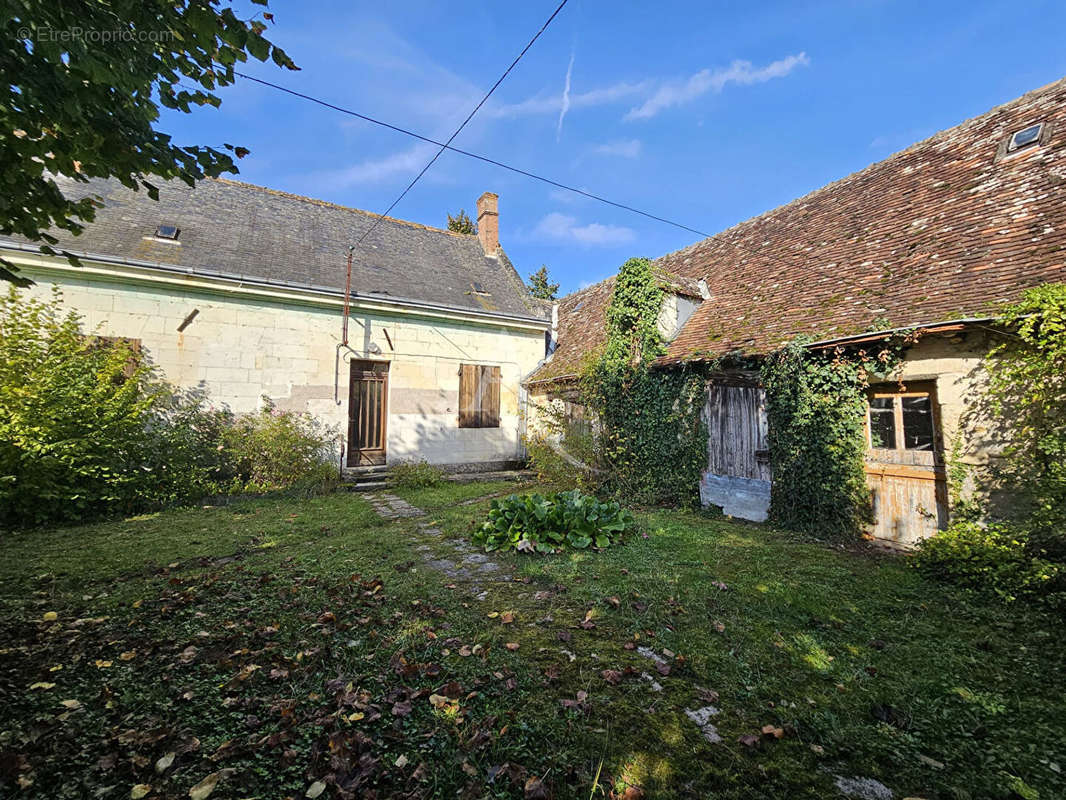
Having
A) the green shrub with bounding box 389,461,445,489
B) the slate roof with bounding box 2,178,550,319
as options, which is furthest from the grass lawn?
the slate roof with bounding box 2,178,550,319

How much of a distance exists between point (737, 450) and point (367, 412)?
26.6 feet

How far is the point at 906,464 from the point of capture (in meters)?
5.55

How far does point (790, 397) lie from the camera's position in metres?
6.28

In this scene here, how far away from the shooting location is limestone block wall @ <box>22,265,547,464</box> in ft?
26.2

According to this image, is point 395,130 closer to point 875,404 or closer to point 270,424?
point 270,424

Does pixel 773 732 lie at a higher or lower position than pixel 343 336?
lower

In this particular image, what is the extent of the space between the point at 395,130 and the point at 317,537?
576 cm

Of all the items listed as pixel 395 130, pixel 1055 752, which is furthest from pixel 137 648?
pixel 395 130

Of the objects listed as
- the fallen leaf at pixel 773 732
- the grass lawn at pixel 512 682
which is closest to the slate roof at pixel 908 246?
the grass lawn at pixel 512 682

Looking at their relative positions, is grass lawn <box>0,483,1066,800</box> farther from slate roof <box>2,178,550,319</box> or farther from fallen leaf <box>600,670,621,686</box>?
slate roof <box>2,178,550,319</box>

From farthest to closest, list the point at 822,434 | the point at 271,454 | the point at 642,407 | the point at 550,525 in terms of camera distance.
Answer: the point at 642,407, the point at 271,454, the point at 822,434, the point at 550,525

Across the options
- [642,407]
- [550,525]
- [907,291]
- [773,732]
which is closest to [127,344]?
[550,525]

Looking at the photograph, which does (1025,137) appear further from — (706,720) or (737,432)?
(706,720)

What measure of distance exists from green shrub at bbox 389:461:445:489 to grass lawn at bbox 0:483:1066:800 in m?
4.84
